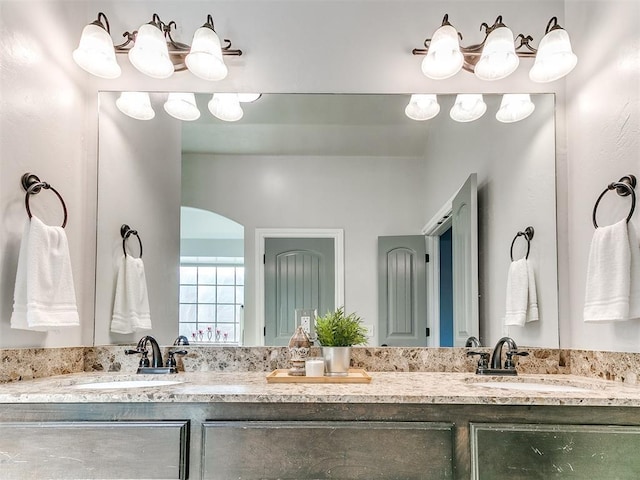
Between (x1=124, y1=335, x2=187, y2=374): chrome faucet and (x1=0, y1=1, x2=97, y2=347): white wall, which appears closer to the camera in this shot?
(x1=0, y1=1, x2=97, y2=347): white wall

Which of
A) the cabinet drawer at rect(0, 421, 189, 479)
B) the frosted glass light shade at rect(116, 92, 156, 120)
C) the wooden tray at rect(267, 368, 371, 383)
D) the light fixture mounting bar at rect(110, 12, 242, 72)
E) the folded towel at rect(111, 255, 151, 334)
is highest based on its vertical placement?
the light fixture mounting bar at rect(110, 12, 242, 72)

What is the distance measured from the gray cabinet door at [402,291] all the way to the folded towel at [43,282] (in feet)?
3.80

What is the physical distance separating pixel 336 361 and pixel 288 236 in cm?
56

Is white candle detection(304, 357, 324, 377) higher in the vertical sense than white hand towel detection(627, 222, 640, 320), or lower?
lower

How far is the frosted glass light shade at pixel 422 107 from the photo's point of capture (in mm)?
2211

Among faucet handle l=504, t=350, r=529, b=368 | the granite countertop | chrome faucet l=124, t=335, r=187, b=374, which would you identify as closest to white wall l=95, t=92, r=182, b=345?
chrome faucet l=124, t=335, r=187, b=374

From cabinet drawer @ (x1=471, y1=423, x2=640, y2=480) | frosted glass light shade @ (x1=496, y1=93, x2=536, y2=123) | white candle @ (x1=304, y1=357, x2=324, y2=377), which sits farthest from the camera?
frosted glass light shade @ (x1=496, y1=93, x2=536, y2=123)

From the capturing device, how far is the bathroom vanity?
147cm

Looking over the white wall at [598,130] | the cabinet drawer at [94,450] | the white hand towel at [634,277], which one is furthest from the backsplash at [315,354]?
the cabinet drawer at [94,450]

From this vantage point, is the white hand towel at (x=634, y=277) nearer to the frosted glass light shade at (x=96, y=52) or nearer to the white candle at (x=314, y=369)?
the white candle at (x=314, y=369)

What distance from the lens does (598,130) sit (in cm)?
196

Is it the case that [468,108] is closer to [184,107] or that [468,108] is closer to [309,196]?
[309,196]

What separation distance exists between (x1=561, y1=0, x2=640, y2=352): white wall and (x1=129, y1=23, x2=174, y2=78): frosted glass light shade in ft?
5.35

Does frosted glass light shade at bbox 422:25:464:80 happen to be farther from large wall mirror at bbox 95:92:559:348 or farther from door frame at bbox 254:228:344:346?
door frame at bbox 254:228:344:346
